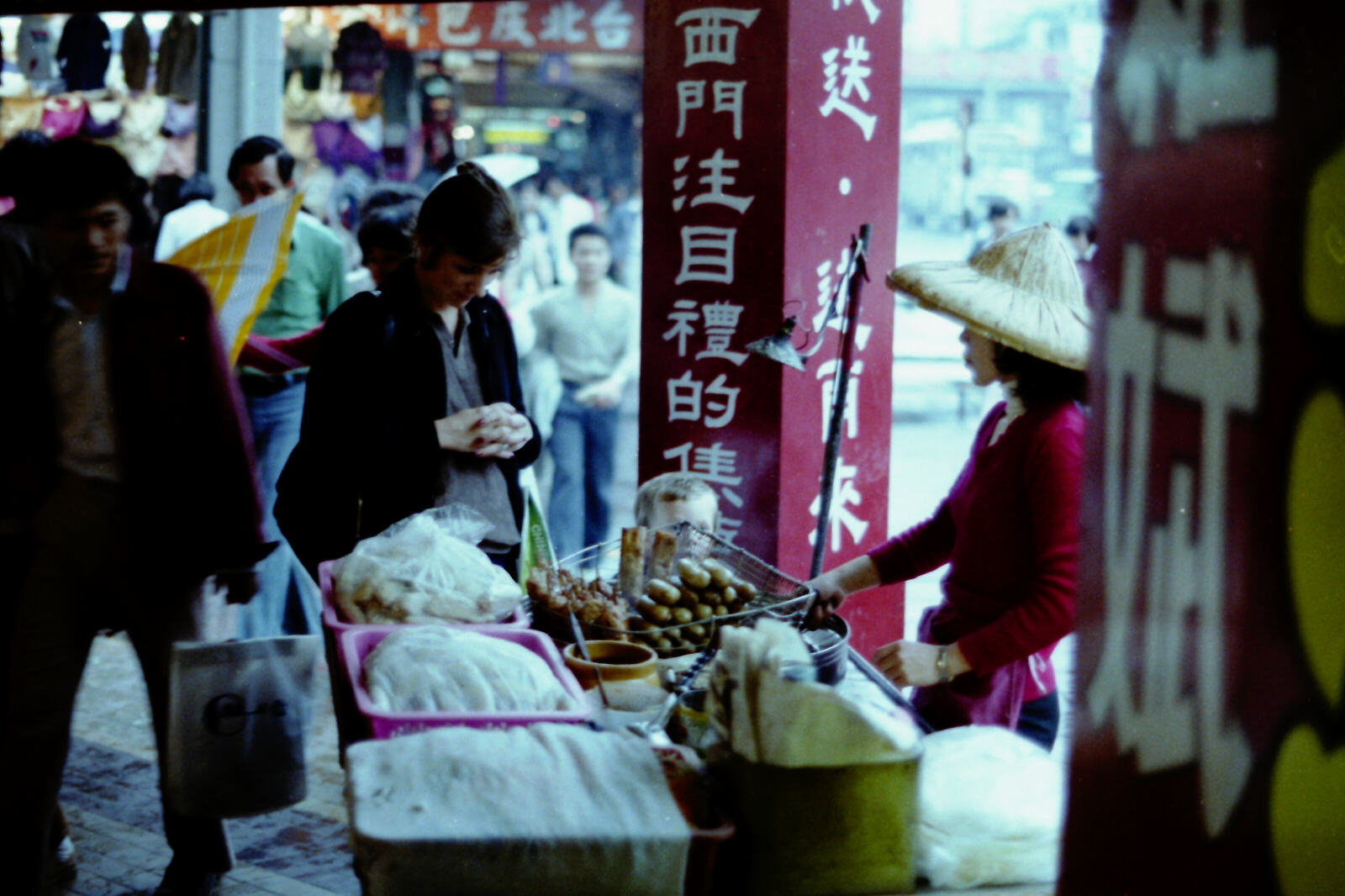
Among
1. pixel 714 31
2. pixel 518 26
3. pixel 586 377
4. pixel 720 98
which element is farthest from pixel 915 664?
pixel 518 26

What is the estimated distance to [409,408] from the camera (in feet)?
11.5

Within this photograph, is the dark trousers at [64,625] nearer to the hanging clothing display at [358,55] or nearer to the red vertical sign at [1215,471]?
the red vertical sign at [1215,471]

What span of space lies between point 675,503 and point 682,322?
1034mm

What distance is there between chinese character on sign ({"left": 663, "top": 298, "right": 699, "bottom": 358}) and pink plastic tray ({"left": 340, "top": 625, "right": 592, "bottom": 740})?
2.13 meters

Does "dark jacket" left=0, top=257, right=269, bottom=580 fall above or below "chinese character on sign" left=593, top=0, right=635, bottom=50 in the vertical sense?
below

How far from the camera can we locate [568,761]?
203 centimetres

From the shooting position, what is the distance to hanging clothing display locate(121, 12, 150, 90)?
846 centimetres

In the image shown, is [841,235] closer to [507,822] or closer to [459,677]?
[459,677]

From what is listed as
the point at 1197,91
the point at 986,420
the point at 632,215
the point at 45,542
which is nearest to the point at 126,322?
the point at 45,542

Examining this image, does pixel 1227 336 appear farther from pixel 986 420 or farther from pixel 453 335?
pixel 453 335

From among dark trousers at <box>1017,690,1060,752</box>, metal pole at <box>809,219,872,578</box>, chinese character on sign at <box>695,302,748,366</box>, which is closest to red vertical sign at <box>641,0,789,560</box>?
chinese character on sign at <box>695,302,748,366</box>

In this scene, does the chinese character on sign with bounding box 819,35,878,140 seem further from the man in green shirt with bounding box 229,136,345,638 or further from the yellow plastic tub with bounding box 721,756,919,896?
the yellow plastic tub with bounding box 721,756,919,896

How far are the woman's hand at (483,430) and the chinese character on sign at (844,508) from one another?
152 cm

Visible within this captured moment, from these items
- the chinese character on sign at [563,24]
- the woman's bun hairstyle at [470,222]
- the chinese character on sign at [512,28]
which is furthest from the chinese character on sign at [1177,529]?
the chinese character on sign at [512,28]
